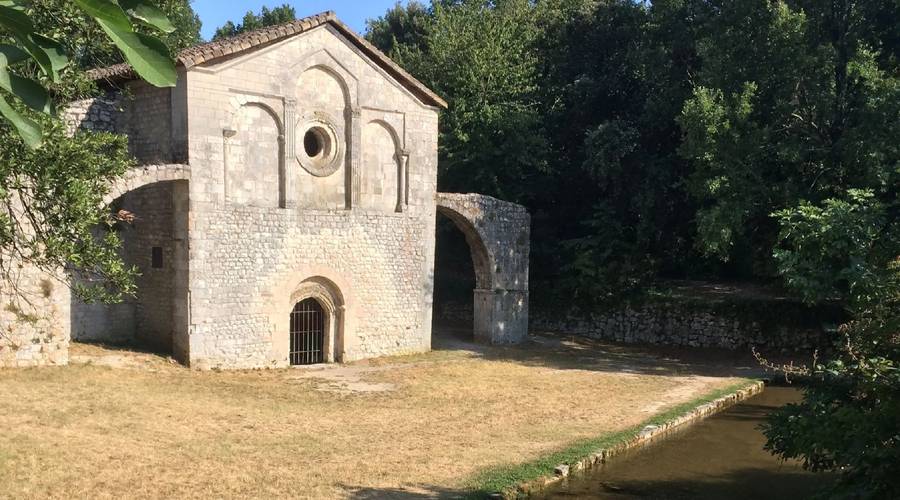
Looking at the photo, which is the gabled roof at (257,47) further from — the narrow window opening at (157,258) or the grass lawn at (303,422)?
the grass lawn at (303,422)

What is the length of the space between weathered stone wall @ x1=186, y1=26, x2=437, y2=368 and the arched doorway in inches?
17.2

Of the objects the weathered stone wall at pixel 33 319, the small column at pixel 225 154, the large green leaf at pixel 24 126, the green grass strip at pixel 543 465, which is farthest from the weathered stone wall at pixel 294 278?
the large green leaf at pixel 24 126

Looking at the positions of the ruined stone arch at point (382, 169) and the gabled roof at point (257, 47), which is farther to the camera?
the ruined stone arch at point (382, 169)

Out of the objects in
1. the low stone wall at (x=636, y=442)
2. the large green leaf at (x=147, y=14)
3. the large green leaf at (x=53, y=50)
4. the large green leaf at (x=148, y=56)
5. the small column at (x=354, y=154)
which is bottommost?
the low stone wall at (x=636, y=442)

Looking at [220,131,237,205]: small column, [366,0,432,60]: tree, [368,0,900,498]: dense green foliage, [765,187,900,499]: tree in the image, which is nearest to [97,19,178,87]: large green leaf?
[765,187,900,499]: tree

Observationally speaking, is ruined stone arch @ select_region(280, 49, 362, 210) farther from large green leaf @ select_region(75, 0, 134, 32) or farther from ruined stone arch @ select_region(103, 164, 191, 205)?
large green leaf @ select_region(75, 0, 134, 32)

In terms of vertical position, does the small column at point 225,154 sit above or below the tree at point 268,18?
below

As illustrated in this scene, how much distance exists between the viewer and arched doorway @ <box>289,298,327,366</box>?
1759 centimetres

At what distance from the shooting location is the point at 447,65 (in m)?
25.7

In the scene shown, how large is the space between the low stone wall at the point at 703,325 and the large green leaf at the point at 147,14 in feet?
67.5

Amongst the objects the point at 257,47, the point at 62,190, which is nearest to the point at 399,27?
the point at 257,47

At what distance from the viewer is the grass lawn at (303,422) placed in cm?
862

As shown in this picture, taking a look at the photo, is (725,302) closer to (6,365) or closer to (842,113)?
(842,113)

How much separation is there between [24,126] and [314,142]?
16.3m
